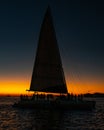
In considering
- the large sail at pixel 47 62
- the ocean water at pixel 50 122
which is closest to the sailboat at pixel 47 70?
the large sail at pixel 47 62

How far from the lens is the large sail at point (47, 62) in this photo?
68625 mm

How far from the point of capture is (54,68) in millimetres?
69062

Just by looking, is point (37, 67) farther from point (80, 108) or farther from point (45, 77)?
point (80, 108)

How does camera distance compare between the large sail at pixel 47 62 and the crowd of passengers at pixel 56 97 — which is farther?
the large sail at pixel 47 62

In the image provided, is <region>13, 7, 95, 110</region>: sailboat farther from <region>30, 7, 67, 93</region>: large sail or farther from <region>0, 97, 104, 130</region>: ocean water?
<region>0, 97, 104, 130</region>: ocean water

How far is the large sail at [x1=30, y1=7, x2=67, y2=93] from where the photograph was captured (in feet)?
225

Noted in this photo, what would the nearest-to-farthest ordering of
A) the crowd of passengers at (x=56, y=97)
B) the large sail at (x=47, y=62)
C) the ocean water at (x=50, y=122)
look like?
the ocean water at (x=50, y=122) → the crowd of passengers at (x=56, y=97) → the large sail at (x=47, y=62)

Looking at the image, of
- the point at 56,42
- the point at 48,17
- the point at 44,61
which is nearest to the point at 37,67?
the point at 44,61

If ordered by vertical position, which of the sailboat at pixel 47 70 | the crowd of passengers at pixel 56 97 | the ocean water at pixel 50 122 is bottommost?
the ocean water at pixel 50 122

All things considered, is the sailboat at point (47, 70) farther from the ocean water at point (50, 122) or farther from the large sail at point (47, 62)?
the ocean water at point (50, 122)

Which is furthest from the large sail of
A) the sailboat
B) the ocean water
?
the ocean water

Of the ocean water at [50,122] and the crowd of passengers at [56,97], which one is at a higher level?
the crowd of passengers at [56,97]

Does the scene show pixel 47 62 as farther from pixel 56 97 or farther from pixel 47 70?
pixel 56 97

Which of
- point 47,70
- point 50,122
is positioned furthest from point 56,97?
point 50,122
